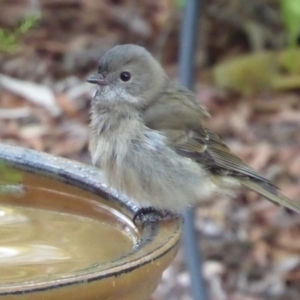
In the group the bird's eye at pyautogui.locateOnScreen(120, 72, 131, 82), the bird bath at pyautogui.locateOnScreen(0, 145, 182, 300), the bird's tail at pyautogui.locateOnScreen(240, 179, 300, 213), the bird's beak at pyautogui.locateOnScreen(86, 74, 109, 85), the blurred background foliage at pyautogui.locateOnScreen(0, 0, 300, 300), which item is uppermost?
the blurred background foliage at pyautogui.locateOnScreen(0, 0, 300, 300)

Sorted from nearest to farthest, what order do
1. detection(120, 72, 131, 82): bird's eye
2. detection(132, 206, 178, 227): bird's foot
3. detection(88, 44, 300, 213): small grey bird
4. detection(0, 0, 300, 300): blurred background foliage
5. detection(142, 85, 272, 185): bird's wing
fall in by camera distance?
1. detection(132, 206, 178, 227): bird's foot
2. detection(88, 44, 300, 213): small grey bird
3. detection(142, 85, 272, 185): bird's wing
4. detection(120, 72, 131, 82): bird's eye
5. detection(0, 0, 300, 300): blurred background foliage

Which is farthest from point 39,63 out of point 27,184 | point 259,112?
point 27,184

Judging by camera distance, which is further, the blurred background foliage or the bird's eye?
the blurred background foliage

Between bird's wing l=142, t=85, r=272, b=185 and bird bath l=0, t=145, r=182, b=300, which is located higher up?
bird's wing l=142, t=85, r=272, b=185

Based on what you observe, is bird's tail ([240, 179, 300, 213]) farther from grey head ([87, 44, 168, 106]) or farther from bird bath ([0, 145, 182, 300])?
bird bath ([0, 145, 182, 300])

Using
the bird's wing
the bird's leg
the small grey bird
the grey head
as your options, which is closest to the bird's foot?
the bird's leg

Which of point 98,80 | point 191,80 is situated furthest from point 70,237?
point 191,80

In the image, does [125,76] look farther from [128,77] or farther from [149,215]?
[149,215]

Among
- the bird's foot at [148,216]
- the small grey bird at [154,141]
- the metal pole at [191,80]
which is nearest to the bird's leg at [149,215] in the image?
the bird's foot at [148,216]
